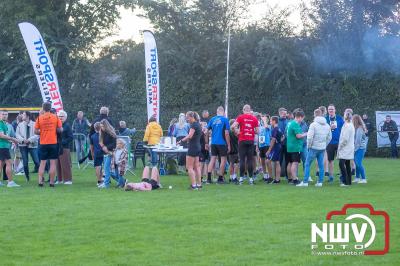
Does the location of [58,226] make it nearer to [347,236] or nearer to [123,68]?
[347,236]

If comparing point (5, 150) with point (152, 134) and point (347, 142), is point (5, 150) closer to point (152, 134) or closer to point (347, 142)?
point (152, 134)

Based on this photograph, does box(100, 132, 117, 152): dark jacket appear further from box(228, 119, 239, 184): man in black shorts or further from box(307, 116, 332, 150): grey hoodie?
box(307, 116, 332, 150): grey hoodie

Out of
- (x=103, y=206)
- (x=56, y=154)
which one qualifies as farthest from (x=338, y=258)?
(x=56, y=154)

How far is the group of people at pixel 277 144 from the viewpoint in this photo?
17.1m

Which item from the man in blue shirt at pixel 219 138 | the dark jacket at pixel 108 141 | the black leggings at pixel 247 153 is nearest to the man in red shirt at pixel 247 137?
the black leggings at pixel 247 153

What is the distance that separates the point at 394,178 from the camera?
778 inches

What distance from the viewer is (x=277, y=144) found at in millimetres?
18484

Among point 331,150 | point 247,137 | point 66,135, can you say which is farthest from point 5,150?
point 331,150

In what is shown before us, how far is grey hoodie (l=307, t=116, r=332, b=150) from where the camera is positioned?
17.1 m

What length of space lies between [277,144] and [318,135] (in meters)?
1.55

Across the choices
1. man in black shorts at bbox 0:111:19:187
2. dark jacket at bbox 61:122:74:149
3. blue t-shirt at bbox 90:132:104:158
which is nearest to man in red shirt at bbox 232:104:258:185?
blue t-shirt at bbox 90:132:104:158

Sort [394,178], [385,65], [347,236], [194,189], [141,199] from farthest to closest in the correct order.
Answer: [385,65] < [394,178] < [194,189] < [141,199] < [347,236]

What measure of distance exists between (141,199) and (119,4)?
1286 inches

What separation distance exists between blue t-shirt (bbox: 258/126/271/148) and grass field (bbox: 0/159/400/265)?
1595 millimetres
